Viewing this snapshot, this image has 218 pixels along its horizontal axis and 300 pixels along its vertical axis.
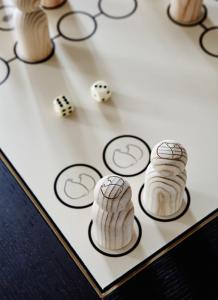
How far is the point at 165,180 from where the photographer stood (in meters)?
0.71

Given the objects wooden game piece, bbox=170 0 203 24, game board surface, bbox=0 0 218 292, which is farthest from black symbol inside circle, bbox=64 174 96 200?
wooden game piece, bbox=170 0 203 24

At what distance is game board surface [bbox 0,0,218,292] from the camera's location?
762mm

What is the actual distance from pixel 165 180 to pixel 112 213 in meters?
0.09

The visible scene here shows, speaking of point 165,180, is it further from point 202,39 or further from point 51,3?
point 51,3

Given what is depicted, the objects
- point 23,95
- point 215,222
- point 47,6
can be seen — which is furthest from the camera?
point 47,6

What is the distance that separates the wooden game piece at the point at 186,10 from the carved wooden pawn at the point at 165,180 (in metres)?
0.38

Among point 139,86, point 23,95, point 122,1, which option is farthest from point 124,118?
point 122,1

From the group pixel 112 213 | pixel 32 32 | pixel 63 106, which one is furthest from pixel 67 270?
pixel 32 32

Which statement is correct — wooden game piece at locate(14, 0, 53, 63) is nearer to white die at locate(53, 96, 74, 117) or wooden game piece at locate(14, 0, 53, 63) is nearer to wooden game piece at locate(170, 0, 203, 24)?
white die at locate(53, 96, 74, 117)

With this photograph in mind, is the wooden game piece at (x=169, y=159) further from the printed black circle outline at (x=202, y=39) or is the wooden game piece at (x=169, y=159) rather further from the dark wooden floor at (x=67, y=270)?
the printed black circle outline at (x=202, y=39)

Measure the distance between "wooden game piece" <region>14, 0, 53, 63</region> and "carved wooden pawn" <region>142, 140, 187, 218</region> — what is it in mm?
345

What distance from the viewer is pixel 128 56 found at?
96 centimetres

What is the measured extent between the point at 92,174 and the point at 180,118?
0.18 metres

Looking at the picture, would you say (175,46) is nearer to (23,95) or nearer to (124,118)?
(124,118)
